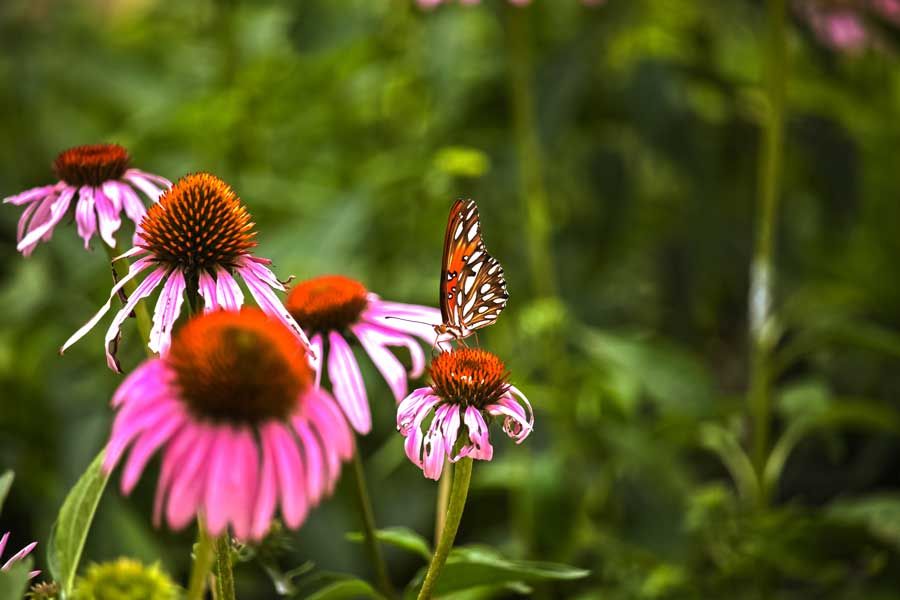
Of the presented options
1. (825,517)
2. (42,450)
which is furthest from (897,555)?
(42,450)

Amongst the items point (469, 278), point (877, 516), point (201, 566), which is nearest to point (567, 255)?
point (877, 516)

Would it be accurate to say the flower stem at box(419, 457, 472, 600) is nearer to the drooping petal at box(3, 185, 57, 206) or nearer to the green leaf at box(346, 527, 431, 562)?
the green leaf at box(346, 527, 431, 562)

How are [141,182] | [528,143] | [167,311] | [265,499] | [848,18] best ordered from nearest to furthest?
[265,499] → [167,311] → [141,182] → [528,143] → [848,18]

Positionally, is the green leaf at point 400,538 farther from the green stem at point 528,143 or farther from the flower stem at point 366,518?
the green stem at point 528,143

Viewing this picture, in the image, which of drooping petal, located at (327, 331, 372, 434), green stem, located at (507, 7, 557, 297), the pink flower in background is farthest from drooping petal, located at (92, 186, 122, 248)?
the pink flower in background

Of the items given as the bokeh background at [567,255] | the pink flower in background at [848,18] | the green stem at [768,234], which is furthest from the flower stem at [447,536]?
the pink flower in background at [848,18]

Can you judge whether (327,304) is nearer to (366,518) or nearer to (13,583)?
(366,518)

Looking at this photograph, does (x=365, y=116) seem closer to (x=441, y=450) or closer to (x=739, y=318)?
(x=739, y=318)
